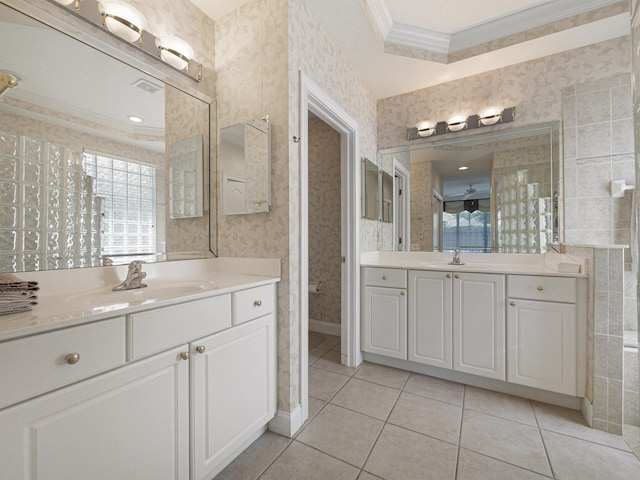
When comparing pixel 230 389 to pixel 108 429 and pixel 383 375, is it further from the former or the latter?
pixel 383 375

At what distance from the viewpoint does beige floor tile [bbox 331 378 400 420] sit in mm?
1783

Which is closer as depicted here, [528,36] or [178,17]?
[178,17]

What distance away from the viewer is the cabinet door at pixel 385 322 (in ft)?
7.50

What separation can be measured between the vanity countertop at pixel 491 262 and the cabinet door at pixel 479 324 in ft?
0.33

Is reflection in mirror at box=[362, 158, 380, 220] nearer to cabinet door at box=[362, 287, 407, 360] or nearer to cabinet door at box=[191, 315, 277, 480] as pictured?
cabinet door at box=[362, 287, 407, 360]

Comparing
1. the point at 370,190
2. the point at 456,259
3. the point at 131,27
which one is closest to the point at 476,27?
the point at 370,190

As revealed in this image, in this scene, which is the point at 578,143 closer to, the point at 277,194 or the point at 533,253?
the point at 533,253

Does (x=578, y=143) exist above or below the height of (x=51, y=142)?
above

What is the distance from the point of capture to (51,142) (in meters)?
1.15

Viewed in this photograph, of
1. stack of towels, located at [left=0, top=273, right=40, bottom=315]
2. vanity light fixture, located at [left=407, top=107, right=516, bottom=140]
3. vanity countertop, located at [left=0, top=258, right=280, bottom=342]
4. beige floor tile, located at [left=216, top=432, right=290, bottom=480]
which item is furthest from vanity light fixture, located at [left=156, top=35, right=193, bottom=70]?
beige floor tile, located at [left=216, top=432, right=290, bottom=480]

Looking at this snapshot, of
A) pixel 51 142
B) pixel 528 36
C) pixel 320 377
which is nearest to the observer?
pixel 51 142

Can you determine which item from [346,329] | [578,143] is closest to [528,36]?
[578,143]

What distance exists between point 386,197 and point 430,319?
4.23 ft

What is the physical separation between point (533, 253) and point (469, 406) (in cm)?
134
